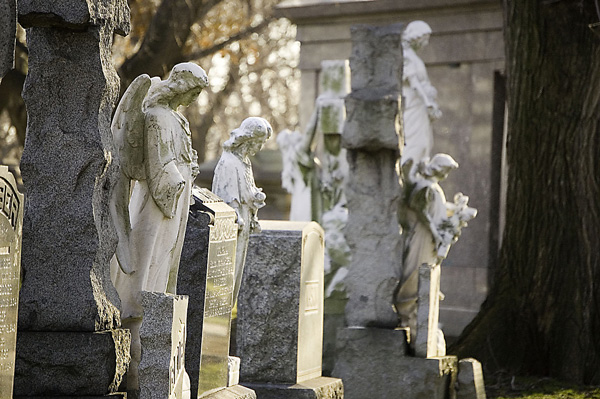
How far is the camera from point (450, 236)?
1129 cm

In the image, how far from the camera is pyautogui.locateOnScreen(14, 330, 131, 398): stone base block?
627 centimetres

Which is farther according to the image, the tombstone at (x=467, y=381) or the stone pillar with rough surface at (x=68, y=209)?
the tombstone at (x=467, y=381)

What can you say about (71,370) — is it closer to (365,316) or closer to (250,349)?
(250,349)

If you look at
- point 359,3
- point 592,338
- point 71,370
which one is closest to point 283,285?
point 71,370

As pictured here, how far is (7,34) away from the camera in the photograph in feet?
18.2

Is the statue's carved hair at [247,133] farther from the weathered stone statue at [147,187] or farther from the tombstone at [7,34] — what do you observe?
the tombstone at [7,34]

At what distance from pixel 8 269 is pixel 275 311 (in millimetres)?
3761

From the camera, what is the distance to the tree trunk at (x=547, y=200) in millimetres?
12758

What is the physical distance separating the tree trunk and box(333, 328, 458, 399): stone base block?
7.90 feet

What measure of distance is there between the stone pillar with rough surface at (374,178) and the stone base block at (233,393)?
105 inches

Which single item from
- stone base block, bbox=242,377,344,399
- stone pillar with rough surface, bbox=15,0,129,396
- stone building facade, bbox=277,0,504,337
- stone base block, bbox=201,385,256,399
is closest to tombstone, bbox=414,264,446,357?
stone base block, bbox=242,377,344,399

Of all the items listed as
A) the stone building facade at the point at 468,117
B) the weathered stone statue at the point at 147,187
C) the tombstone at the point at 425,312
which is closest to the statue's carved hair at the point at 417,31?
the stone building facade at the point at 468,117

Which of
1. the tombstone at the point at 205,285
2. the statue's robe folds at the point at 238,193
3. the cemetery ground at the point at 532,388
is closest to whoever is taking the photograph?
the tombstone at the point at 205,285

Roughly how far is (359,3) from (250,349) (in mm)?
9500
